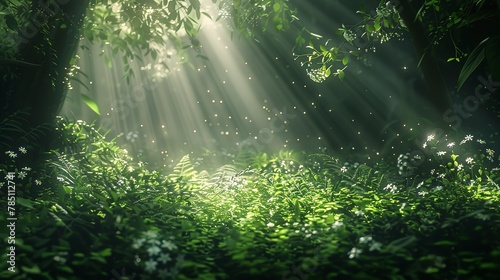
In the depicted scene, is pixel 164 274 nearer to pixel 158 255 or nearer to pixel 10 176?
pixel 158 255

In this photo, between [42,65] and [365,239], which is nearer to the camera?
[365,239]

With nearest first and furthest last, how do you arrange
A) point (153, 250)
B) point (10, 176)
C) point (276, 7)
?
point (153, 250) < point (10, 176) < point (276, 7)

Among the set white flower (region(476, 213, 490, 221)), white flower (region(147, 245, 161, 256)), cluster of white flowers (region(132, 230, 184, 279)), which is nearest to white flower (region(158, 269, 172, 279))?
cluster of white flowers (region(132, 230, 184, 279))

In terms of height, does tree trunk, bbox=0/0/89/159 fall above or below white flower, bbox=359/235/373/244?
above

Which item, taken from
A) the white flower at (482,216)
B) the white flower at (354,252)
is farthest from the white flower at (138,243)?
the white flower at (482,216)

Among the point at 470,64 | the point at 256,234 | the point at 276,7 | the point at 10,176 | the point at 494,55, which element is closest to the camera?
the point at 256,234

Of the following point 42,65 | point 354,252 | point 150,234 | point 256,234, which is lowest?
point 150,234

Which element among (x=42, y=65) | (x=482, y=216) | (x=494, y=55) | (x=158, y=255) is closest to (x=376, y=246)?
(x=482, y=216)

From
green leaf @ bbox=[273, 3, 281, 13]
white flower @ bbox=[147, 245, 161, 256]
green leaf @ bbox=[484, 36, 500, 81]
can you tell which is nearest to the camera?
white flower @ bbox=[147, 245, 161, 256]

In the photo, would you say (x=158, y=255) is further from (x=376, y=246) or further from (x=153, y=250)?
(x=376, y=246)

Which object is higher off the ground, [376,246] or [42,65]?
[42,65]

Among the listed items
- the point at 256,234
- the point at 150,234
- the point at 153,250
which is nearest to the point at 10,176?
the point at 150,234

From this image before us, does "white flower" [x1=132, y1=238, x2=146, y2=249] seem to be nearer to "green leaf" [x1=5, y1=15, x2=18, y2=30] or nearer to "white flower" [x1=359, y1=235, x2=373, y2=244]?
"white flower" [x1=359, y1=235, x2=373, y2=244]

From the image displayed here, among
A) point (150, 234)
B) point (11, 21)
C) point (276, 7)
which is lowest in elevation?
point (150, 234)
